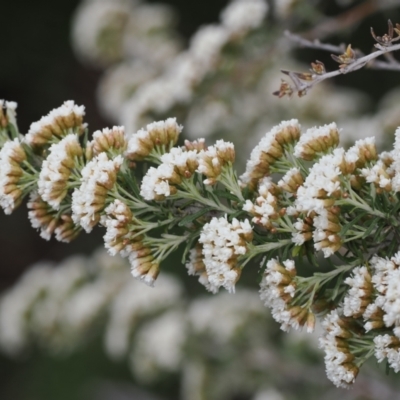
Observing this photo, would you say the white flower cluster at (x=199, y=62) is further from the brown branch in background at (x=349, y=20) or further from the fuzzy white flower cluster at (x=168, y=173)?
the fuzzy white flower cluster at (x=168, y=173)

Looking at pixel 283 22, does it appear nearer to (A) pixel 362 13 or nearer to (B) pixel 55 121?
(A) pixel 362 13

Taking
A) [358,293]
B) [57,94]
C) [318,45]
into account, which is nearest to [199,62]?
[318,45]

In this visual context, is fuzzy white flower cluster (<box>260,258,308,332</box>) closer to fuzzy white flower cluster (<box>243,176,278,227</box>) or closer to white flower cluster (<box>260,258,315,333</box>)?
white flower cluster (<box>260,258,315,333</box>)

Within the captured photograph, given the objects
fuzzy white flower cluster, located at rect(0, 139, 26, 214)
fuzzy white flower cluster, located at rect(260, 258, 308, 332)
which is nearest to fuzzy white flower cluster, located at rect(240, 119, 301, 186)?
fuzzy white flower cluster, located at rect(260, 258, 308, 332)

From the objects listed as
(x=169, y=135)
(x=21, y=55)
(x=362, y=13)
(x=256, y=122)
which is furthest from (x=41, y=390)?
(x=169, y=135)

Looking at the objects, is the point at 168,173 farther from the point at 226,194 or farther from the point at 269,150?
the point at 269,150

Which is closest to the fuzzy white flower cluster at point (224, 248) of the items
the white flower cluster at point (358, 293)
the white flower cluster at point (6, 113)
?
the white flower cluster at point (358, 293)

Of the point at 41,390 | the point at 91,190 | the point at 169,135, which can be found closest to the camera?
the point at 91,190
